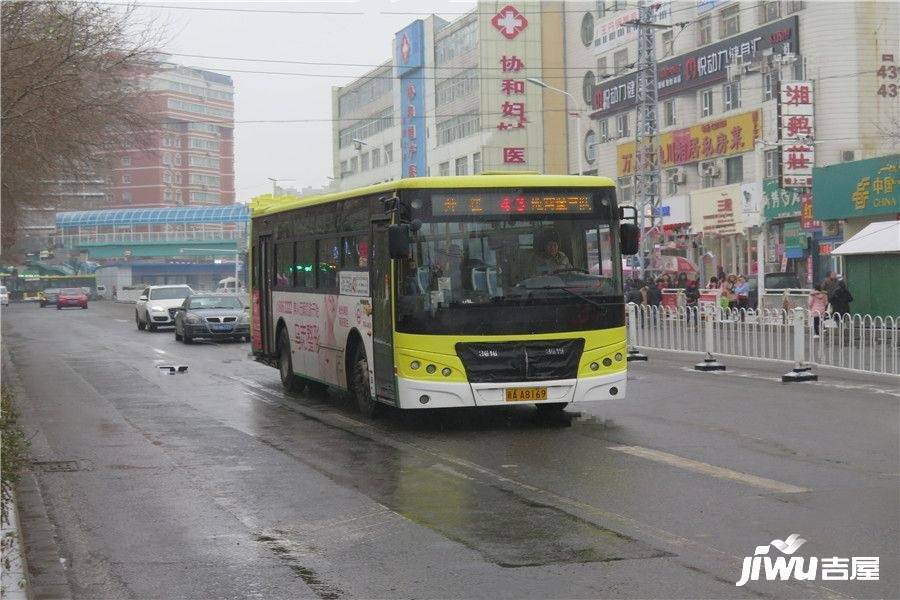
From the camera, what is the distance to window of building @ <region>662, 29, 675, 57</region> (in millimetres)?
58812

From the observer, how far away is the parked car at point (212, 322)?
118 feet

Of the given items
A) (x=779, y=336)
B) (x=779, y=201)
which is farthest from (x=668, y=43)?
(x=779, y=336)

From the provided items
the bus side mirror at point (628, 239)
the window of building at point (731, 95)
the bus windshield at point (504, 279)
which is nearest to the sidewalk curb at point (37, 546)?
the bus windshield at point (504, 279)

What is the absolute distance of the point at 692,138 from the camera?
57094 millimetres

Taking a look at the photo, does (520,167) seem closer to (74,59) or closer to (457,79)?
(457,79)

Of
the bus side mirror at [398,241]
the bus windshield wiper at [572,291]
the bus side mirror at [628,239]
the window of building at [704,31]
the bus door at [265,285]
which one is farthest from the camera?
the window of building at [704,31]

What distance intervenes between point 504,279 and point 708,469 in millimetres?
3562

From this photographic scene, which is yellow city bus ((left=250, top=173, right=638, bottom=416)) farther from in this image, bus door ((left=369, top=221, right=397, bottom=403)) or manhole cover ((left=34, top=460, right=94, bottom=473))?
manhole cover ((left=34, top=460, right=94, bottom=473))

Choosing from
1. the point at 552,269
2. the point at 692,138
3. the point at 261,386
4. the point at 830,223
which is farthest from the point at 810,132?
the point at 552,269

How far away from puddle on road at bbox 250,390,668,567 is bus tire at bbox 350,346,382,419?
4.79 feet

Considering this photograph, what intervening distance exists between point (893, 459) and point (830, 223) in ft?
113

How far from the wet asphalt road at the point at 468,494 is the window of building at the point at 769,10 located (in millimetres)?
35164

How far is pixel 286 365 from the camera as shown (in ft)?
64.2

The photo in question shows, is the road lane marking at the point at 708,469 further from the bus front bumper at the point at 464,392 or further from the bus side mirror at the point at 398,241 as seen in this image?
the bus side mirror at the point at 398,241
